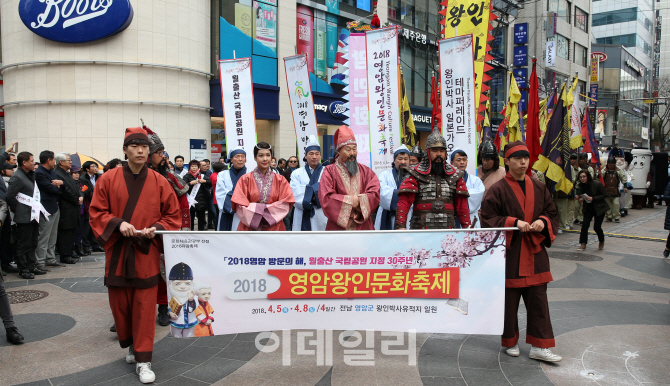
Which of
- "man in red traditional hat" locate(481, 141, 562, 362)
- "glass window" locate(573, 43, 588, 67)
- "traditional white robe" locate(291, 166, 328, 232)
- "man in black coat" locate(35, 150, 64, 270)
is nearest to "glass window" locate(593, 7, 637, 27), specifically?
"glass window" locate(573, 43, 588, 67)

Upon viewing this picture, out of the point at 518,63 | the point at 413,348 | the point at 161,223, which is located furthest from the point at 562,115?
the point at 518,63

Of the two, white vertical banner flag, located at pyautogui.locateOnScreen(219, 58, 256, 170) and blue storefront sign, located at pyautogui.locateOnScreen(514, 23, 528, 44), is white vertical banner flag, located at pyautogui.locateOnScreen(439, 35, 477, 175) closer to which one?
white vertical banner flag, located at pyautogui.locateOnScreen(219, 58, 256, 170)

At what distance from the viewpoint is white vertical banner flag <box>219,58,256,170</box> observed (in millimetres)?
7703

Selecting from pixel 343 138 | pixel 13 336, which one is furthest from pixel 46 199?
pixel 343 138

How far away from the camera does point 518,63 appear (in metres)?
32.1

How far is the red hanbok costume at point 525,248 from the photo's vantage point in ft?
13.2

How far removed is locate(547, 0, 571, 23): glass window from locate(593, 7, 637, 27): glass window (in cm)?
2739

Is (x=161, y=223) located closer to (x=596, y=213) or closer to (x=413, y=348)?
(x=413, y=348)

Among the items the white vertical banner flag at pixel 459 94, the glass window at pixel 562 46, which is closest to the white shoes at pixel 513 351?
the white vertical banner flag at pixel 459 94

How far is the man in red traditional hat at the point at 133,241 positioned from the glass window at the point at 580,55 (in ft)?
151

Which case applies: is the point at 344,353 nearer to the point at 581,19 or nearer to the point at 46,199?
the point at 46,199

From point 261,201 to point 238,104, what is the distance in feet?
11.3

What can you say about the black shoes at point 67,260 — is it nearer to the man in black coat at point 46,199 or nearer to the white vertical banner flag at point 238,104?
Result: the man in black coat at point 46,199

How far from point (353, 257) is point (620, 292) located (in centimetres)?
477
